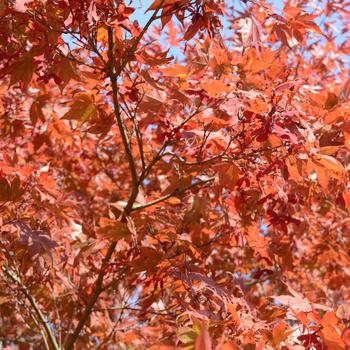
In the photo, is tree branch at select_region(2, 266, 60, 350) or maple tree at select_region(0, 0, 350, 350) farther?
tree branch at select_region(2, 266, 60, 350)

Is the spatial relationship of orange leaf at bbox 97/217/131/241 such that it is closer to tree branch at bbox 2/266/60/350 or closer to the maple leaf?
the maple leaf

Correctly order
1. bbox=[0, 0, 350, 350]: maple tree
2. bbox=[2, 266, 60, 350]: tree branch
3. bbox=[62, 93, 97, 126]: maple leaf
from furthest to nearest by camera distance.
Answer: bbox=[2, 266, 60, 350]: tree branch, bbox=[62, 93, 97, 126]: maple leaf, bbox=[0, 0, 350, 350]: maple tree

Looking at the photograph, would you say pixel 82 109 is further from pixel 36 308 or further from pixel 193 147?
pixel 36 308

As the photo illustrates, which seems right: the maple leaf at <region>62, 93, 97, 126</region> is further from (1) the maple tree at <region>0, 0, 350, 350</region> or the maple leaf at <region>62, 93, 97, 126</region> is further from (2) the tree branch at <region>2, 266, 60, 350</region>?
(2) the tree branch at <region>2, 266, 60, 350</region>

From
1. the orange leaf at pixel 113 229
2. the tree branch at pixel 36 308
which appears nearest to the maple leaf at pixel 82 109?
the orange leaf at pixel 113 229

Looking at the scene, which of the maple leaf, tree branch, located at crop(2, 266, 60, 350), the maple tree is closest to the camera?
the maple tree

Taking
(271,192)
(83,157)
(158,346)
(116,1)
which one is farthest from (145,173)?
(83,157)

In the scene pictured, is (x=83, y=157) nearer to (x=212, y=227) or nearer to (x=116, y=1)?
(x=212, y=227)

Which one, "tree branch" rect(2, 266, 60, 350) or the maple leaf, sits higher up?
the maple leaf

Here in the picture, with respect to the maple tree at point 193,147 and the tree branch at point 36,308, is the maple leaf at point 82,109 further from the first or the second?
the tree branch at point 36,308

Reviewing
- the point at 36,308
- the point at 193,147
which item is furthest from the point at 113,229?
the point at 36,308

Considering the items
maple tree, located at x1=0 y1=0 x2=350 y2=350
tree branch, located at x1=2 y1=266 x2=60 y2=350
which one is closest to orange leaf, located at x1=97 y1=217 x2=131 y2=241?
maple tree, located at x1=0 y1=0 x2=350 y2=350

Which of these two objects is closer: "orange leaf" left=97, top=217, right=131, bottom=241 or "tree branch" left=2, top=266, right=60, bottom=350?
"orange leaf" left=97, top=217, right=131, bottom=241

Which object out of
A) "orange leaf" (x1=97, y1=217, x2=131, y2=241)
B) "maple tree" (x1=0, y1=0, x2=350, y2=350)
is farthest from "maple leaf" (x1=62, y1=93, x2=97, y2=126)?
"orange leaf" (x1=97, y1=217, x2=131, y2=241)
